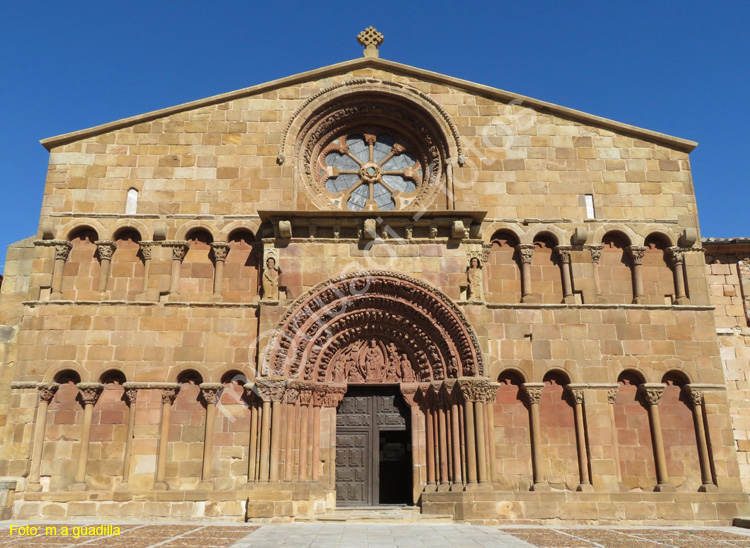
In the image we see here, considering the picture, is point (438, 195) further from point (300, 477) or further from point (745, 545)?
point (745, 545)

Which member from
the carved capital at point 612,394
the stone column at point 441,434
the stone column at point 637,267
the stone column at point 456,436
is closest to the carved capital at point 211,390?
the stone column at point 441,434

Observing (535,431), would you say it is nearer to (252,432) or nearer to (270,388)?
(270,388)

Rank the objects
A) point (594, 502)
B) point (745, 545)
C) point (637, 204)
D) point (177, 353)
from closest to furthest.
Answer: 1. point (745, 545)
2. point (594, 502)
3. point (177, 353)
4. point (637, 204)

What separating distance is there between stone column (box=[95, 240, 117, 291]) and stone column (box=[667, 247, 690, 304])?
42.2ft

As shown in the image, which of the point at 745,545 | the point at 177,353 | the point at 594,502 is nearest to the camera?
the point at 745,545

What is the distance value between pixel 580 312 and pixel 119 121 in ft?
38.5

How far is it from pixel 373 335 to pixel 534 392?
3741 mm

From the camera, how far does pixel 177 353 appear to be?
13922 mm

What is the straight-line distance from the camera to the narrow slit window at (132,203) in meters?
15.0

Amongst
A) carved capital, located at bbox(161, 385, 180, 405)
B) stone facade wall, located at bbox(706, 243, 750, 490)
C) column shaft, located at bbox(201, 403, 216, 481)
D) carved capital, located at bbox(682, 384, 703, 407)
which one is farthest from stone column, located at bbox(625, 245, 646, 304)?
carved capital, located at bbox(161, 385, 180, 405)

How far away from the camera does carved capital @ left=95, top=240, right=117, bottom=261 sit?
14607 mm

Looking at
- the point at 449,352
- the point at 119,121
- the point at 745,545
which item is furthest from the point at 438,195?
the point at 745,545

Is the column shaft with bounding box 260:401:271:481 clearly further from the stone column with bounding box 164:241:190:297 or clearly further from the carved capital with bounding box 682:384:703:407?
the carved capital with bounding box 682:384:703:407

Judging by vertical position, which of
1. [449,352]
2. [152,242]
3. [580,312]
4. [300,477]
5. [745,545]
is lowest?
[745,545]
